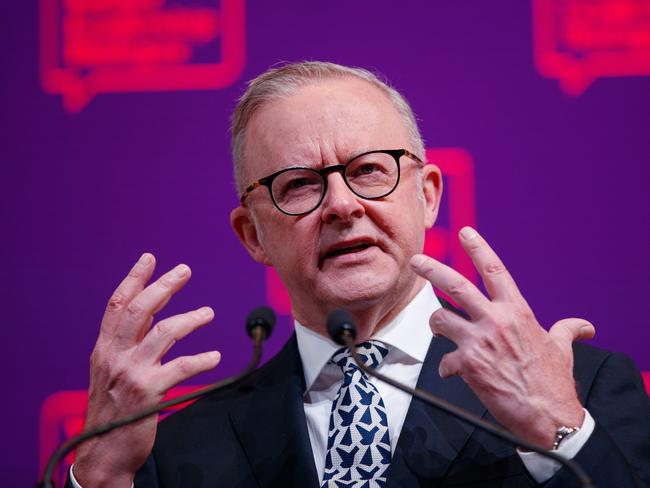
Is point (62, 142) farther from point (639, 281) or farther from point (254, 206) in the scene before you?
point (639, 281)

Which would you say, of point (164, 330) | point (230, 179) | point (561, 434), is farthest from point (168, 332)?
point (230, 179)

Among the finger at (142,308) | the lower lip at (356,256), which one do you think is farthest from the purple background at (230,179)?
the finger at (142,308)

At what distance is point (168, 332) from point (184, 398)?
289 millimetres

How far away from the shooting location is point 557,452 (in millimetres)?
1333

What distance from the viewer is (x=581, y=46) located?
2217 mm

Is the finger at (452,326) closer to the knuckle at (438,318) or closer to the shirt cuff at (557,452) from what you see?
the knuckle at (438,318)

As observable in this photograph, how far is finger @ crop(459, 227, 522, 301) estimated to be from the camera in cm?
142

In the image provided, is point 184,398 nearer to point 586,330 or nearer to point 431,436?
point 431,436

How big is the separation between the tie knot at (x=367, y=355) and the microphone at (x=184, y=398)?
433mm

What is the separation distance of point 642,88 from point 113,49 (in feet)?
4.71

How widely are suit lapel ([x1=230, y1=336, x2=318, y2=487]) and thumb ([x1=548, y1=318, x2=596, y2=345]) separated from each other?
21.2 inches

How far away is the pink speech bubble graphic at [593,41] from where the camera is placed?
220cm

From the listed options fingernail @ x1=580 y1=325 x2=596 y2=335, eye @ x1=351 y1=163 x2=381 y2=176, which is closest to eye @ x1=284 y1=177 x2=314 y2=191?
eye @ x1=351 y1=163 x2=381 y2=176

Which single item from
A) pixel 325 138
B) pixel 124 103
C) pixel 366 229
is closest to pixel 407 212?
pixel 366 229
